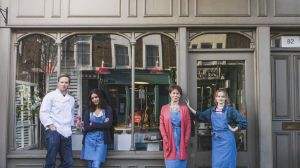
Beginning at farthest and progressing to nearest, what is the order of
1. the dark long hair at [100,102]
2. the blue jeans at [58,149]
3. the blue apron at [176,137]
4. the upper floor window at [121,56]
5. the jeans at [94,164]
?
the upper floor window at [121,56] → the dark long hair at [100,102] → the jeans at [94,164] → the blue jeans at [58,149] → the blue apron at [176,137]

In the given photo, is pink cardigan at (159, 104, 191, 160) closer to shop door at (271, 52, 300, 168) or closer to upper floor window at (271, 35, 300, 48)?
shop door at (271, 52, 300, 168)

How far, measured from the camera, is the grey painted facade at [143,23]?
8.05 metres

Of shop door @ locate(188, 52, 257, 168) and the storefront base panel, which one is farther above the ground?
shop door @ locate(188, 52, 257, 168)

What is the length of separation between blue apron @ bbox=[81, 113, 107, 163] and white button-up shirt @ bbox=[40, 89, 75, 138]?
0.35 m

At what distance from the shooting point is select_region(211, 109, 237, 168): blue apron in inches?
285

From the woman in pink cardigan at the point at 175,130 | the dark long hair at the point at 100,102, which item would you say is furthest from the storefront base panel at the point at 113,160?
→ the dark long hair at the point at 100,102

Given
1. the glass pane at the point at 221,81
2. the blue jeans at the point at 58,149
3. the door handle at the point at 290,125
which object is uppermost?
the glass pane at the point at 221,81

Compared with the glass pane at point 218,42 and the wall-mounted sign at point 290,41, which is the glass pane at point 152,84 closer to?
the glass pane at point 218,42

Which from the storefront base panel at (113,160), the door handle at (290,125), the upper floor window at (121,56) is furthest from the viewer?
the upper floor window at (121,56)

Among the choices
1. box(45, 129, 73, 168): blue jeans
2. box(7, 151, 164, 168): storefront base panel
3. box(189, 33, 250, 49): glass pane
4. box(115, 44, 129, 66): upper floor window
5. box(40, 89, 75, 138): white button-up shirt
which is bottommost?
box(7, 151, 164, 168): storefront base panel

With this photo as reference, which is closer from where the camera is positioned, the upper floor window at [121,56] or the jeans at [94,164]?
the jeans at [94,164]

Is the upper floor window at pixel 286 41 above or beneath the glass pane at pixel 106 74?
above

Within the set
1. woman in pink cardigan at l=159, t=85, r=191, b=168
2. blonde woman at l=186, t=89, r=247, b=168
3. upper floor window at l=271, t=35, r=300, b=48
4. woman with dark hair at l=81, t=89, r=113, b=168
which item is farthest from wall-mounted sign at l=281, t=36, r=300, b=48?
woman with dark hair at l=81, t=89, r=113, b=168

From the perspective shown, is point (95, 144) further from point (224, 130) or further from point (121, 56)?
point (224, 130)
